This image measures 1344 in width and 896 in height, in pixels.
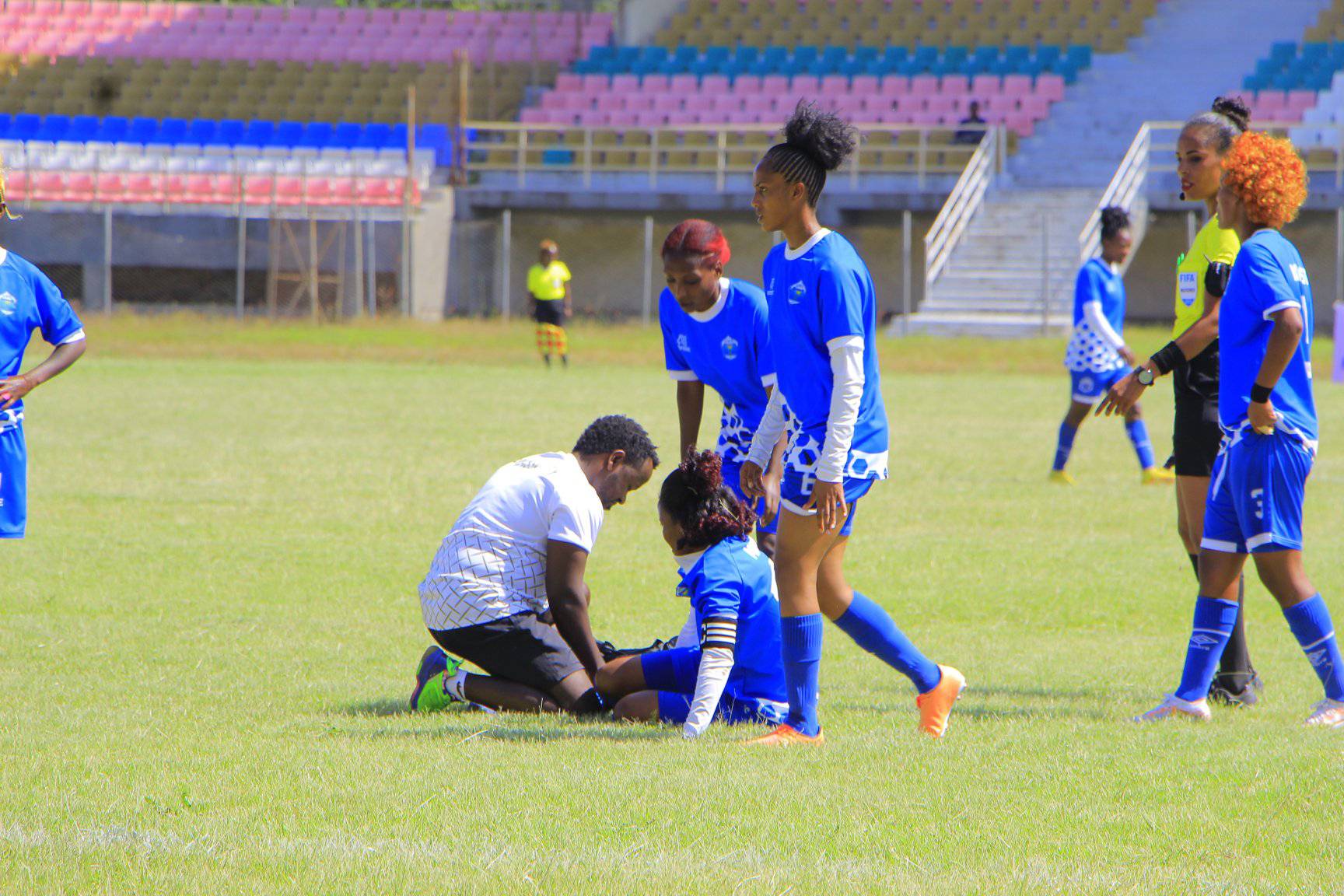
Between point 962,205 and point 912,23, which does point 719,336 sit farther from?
point 912,23

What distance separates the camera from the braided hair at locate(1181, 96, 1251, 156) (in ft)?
19.0

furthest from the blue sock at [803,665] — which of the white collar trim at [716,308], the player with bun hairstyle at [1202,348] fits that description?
the white collar trim at [716,308]

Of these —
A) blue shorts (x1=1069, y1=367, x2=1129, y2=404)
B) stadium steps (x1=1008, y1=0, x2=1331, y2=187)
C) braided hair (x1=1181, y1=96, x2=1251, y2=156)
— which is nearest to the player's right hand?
braided hair (x1=1181, y1=96, x2=1251, y2=156)

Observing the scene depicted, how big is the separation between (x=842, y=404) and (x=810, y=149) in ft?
2.76

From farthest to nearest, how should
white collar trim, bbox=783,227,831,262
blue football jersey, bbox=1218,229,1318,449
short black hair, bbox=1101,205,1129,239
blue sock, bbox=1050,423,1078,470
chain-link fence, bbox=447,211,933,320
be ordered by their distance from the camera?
chain-link fence, bbox=447,211,933,320 < blue sock, bbox=1050,423,1078,470 < short black hair, bbox=1101,205,1129,239 < blue football jersey, bbox=1218,229,1318,449 < white collar trim, bbox=783,227,831,262

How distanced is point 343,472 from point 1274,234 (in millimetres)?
8966

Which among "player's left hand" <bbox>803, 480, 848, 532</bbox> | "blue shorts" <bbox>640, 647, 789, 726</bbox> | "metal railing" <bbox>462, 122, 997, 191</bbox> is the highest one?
"metal railing" <bbox>462, 122, 997, 191</bbox>

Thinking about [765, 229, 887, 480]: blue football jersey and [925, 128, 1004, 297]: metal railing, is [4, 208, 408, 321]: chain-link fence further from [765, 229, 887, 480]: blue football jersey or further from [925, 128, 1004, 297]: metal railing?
[765, 229, 887, 480]: blue football jersey

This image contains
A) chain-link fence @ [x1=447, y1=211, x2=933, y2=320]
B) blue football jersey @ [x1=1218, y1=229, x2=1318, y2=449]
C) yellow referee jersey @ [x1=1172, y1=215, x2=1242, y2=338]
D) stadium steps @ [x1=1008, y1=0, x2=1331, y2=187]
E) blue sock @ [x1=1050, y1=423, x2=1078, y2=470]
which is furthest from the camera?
chain-link fence @ [x1=447, y1=211, x2=933, y2=320]

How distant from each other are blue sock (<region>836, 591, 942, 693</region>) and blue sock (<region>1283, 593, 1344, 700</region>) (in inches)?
51.7

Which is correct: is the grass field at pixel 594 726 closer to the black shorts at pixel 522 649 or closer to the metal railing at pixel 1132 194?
the black shorts at pixel 522 649

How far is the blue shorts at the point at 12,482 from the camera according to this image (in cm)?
582

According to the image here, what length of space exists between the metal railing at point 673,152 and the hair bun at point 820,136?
86.9 feet

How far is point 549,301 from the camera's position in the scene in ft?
82.3
